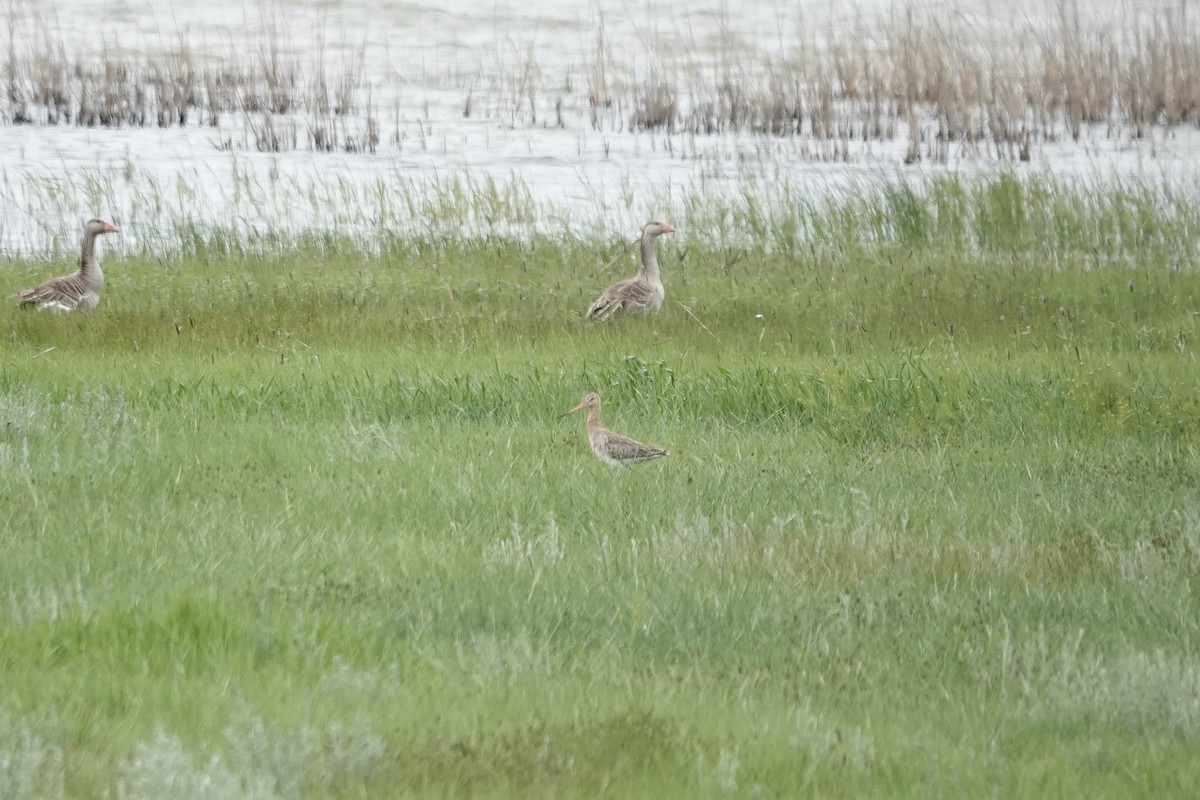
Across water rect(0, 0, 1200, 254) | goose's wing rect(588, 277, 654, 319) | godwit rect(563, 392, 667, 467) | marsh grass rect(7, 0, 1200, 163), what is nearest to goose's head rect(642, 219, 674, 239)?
goose's wing rect(588, 277, 654, 319)

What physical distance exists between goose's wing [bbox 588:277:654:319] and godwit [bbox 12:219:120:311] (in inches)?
188

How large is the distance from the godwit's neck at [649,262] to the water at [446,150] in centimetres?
422

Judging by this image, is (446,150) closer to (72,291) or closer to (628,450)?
(72,291)

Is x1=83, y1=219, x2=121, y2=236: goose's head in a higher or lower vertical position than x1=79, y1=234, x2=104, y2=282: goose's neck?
higher

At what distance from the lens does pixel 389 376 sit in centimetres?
1033

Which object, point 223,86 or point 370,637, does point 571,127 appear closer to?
point 223,86

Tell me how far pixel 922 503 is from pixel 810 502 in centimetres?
61

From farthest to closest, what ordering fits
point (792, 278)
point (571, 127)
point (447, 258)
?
point (571, 127)
point (447, 258)
point (792, 278)

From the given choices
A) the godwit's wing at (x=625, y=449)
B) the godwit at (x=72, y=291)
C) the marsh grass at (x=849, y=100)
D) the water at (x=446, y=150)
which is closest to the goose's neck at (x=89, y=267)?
the godwit at (x=72, y=291)

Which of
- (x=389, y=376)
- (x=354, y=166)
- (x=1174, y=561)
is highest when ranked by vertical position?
(x=354, y=166)

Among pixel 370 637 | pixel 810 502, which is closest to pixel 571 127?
pixel 810 502

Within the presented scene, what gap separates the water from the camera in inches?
775

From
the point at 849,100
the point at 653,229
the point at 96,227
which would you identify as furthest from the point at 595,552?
the point at 849,100

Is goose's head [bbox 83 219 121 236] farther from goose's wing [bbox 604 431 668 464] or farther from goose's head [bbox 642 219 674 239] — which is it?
goose's wing [bbox 604 431 668 464]
